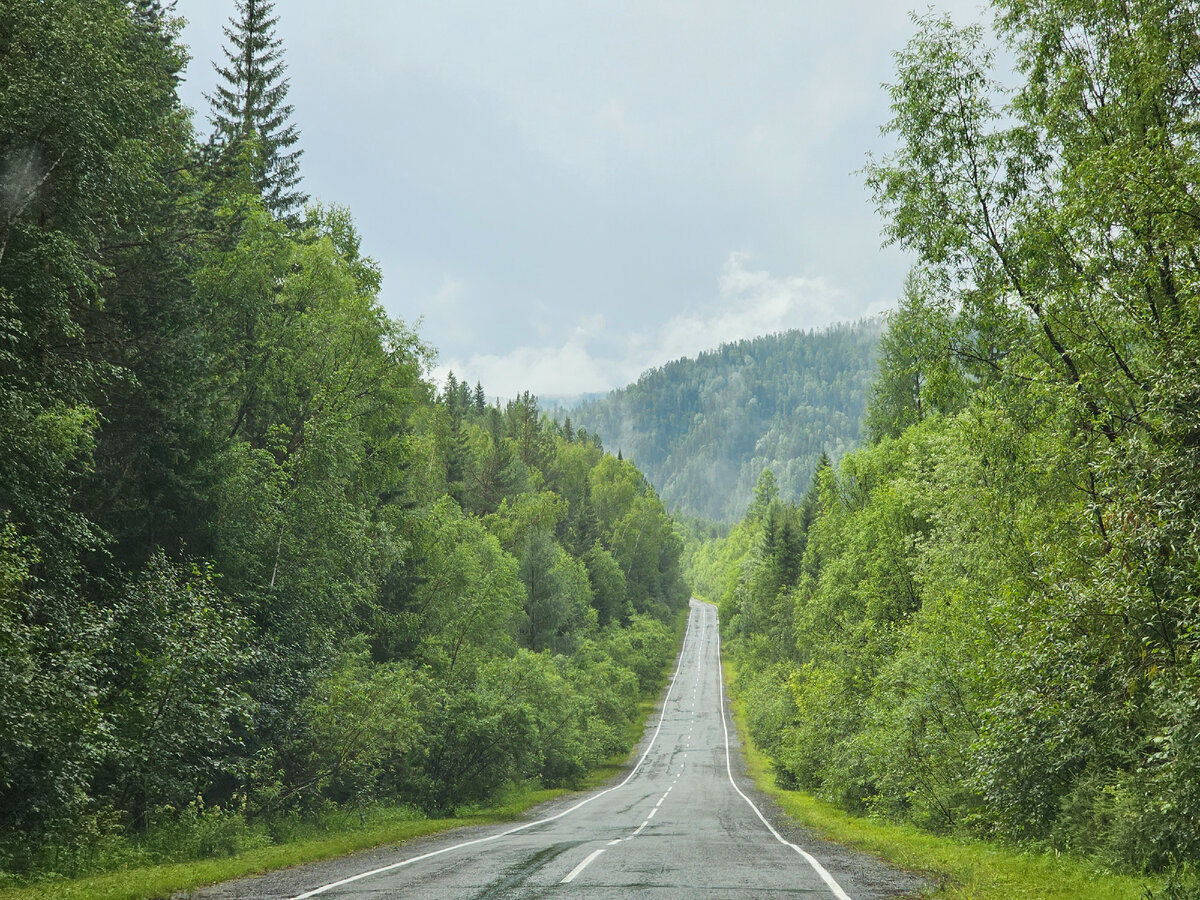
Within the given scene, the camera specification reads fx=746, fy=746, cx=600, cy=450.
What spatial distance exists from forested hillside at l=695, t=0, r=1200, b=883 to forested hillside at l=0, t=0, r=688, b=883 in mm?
13659

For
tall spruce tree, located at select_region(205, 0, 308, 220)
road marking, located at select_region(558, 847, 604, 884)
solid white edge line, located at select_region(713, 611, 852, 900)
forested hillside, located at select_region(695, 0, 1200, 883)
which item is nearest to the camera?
forested hillside, located at select_region(695, 0, 1200, 883)

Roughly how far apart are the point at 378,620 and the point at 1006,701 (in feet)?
77.8

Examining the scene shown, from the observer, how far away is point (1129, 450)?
8438 millimetres

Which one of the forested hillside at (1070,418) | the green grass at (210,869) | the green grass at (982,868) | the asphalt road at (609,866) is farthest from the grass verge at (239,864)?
the forested hillside at (1070,418)

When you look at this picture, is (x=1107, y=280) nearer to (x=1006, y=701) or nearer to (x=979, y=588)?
(x=1006, y=701)

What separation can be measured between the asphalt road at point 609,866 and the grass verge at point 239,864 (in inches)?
30.7

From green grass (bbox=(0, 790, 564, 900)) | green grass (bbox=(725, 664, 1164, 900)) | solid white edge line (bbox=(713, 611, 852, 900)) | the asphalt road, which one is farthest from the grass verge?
green grass (bbox=(725, 664, 1164, 900))

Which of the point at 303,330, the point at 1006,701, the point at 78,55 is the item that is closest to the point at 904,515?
the point at 1006,701

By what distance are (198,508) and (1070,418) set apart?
60.0 ft

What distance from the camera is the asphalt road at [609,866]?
30.8ft

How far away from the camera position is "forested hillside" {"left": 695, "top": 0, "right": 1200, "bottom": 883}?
8344 mm

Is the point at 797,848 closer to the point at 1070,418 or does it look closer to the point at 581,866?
the point at 581,866

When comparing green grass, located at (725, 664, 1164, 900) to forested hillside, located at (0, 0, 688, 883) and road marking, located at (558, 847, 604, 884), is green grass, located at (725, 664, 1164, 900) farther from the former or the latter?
forested hillside, located at (0, 0, 688, 883)

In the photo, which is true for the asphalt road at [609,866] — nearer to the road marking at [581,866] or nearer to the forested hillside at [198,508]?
the road marking at [581,866]
